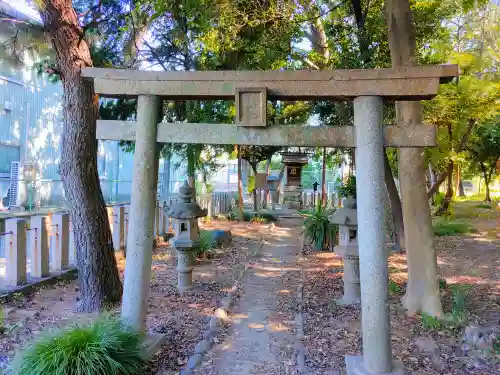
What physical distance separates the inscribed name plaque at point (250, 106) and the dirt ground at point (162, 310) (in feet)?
7.99

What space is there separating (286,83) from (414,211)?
2753mm

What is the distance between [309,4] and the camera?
8.49m

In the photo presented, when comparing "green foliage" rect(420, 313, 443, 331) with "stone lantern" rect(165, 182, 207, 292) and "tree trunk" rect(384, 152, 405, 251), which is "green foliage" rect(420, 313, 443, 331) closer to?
"stone lantern" rect(165, 182, 207, 292)

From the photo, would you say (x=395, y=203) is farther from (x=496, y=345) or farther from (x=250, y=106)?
(x=250, y=106)

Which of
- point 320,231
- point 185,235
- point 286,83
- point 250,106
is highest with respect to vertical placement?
point 286,83

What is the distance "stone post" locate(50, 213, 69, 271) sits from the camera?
660 centimetres

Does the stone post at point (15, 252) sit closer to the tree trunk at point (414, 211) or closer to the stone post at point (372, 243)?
the stone post at point (372, 243)

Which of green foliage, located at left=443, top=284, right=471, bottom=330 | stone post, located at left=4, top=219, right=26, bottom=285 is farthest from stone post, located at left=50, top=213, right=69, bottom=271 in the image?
green foliage, located at left=443, top=284, right=471, bottom=330

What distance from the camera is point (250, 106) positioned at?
3.72 metres

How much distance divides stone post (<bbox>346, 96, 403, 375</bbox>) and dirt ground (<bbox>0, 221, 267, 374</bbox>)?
1.83 m

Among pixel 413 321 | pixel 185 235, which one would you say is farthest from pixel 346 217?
pixel 185 235

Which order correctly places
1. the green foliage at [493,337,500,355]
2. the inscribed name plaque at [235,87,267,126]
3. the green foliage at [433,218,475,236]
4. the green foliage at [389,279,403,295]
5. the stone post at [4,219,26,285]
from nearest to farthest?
1. the inscribed name plaque at [235,87,267,126]
2. the green foliage at [493,337,500,355]
3. the stone post at [4,219,26,285]
4. the green foliage at [389,279,403,295]
5. the green foliage at [433,218,475,236]

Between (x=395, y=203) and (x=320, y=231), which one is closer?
(x=395, y=203)

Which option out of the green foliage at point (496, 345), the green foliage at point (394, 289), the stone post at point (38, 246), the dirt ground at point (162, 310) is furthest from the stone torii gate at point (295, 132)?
the stone post at point (38, 246)
